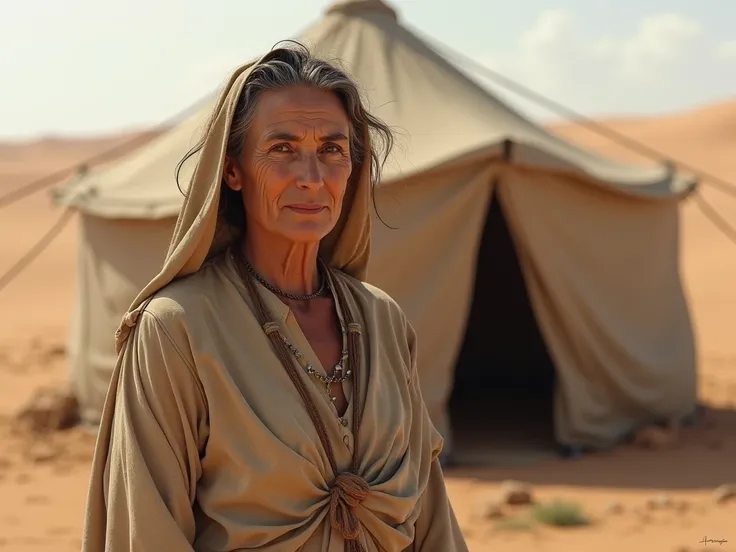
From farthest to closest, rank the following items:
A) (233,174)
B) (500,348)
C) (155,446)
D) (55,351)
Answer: (55,351), (500,348), (233,174), (155,446)

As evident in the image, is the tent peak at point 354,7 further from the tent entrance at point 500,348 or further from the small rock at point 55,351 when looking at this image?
the small rock at point 55,351

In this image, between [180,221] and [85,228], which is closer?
[180,221]

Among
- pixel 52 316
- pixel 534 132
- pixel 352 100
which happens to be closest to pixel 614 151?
pixel 52 316

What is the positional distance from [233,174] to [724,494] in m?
4.24

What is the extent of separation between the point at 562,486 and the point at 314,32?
3527 millimetres

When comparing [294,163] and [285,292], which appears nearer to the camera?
[294,163]

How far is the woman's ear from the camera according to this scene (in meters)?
2.04

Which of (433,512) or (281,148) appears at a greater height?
(281,148)

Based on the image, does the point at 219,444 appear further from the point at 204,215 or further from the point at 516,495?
the point at 516,495

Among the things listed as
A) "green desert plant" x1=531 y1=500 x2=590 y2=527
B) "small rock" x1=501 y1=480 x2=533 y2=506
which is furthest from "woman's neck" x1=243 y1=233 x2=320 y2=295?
"small rock" x1=501 y1=480 x2=533 y2=506

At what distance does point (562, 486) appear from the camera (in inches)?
232

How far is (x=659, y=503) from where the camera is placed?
546 centimetres

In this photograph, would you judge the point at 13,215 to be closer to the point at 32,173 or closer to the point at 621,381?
the point at 32,173

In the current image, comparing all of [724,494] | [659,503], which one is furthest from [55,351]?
[724,494]
